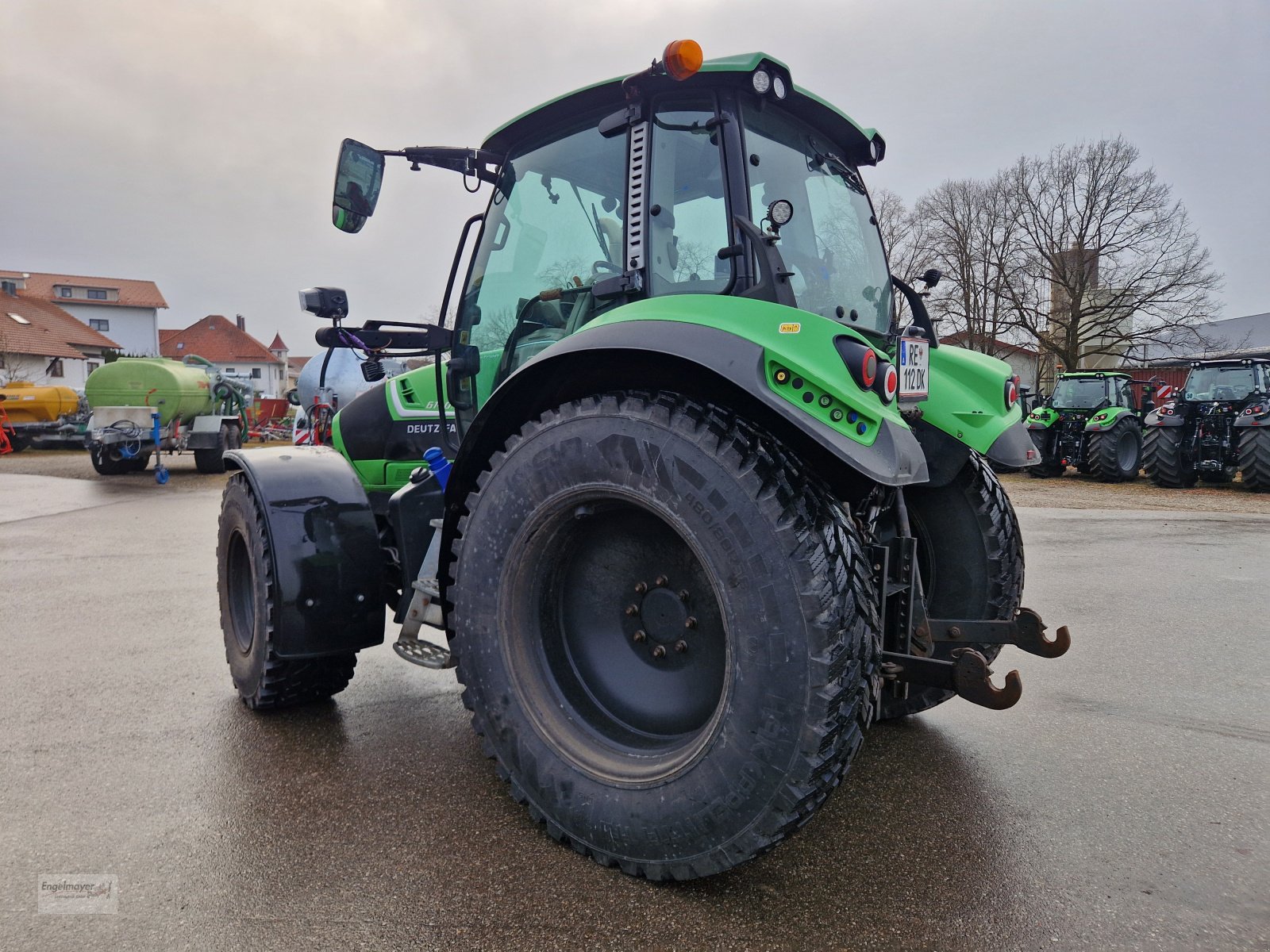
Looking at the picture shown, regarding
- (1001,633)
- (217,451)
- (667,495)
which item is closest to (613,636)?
(667,495)

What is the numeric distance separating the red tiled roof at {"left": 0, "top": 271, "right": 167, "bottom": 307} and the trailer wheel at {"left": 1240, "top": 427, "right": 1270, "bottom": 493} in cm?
6320

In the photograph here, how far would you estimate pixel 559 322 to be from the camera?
9.09 ft

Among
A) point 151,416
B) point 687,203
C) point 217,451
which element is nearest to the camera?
point 687,203

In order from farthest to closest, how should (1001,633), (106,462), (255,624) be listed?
(106,462) → (255,624) → (1001,633)

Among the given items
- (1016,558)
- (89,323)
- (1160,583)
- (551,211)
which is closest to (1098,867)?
(1016,558)

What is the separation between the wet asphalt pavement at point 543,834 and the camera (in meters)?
1.91

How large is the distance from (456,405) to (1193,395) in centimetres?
1635

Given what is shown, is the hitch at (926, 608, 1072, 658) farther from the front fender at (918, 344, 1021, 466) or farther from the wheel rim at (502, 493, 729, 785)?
the wheel rim at (502, 493, 729, 785)

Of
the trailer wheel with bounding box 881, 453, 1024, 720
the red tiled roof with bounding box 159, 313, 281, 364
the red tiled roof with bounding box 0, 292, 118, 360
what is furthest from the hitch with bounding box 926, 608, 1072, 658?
the red tiled roof with bounding box 159, 313, 281, 364

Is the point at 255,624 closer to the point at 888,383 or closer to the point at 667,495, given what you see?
the point at 667,495

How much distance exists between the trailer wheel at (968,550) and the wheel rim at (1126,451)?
15204 millimetres

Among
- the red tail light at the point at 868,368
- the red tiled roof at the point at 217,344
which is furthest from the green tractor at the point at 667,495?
the red tiled roof at the point at 217,344

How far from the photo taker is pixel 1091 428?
627 inches

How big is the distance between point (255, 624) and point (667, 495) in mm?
2090
